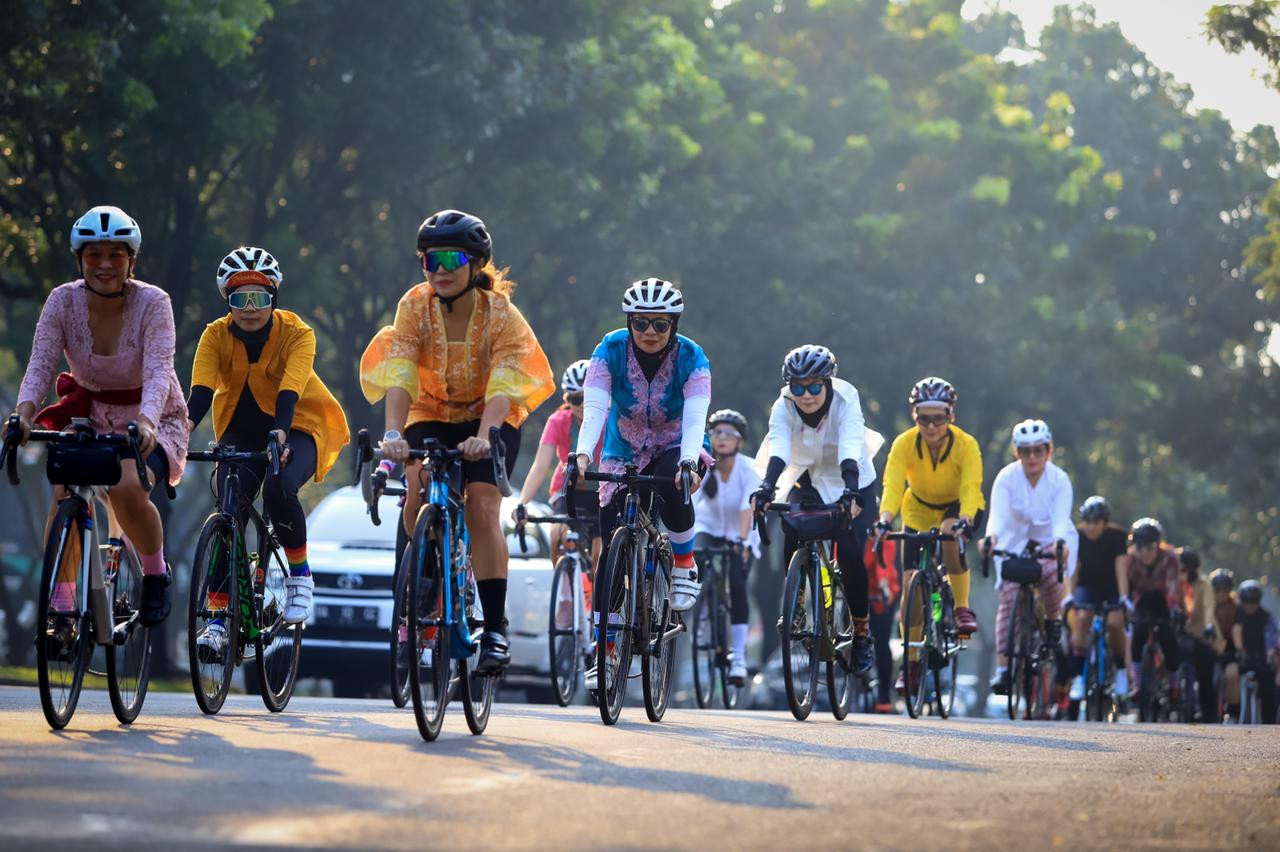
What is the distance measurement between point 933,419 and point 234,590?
20.6 feet

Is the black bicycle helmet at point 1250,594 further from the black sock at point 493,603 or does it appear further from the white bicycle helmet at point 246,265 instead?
the black sock at point 493,603

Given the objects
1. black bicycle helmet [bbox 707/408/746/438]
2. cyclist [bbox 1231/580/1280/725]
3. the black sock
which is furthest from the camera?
cyclist [bbox 1231/580/1280/725]

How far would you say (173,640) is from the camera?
3047 centimetres

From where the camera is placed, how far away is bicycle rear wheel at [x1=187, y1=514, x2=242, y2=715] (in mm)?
10828

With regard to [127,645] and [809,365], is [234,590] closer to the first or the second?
[127,645]

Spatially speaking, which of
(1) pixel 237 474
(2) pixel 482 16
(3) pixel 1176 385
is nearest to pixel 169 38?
(2) pixel 482 16

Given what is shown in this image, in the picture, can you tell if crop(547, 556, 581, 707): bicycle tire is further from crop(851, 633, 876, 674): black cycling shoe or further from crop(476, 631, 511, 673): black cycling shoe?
crop(476, 631, 511, 673): black cycling shoe

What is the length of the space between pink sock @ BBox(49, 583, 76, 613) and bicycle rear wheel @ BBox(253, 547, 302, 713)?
2012 mm

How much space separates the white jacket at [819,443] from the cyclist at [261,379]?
311 cm

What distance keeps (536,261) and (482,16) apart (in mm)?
5388

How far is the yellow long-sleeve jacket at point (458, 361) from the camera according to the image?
32.9ft

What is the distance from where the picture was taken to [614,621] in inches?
429

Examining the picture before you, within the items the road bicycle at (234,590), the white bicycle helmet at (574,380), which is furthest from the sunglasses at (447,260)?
the white bicycle helmet at (574,380)

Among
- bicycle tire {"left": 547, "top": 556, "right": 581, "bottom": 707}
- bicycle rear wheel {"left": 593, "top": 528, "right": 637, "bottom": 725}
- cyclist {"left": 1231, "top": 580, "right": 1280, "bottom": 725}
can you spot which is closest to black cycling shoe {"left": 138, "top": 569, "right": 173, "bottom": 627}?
bicycle rear wheel {"left": 593, "top": 528, "right": 637, "bottom": 725}
